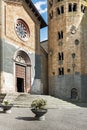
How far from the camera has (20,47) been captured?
130 feet

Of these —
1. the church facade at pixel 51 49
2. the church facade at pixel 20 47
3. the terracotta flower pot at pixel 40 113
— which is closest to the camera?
the terracotta flower pot at pixel 40 113

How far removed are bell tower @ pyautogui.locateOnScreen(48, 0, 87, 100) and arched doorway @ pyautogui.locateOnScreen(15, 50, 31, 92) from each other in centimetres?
447

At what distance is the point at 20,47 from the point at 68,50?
7.35 meters

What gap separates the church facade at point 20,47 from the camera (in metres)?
35.9

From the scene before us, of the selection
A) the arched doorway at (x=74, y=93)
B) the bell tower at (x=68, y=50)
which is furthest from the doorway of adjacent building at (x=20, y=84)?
the arched doorway at (x=74, y=93)

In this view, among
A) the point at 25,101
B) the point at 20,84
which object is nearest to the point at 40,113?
the point at 25,101

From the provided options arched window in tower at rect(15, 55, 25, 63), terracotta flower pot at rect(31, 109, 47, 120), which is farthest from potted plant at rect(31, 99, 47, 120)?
arched window in tower at rect(15, 55, 25, 63)

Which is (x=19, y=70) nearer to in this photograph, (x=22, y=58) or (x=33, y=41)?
(x=22, y=58)

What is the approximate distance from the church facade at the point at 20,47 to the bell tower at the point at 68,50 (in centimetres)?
218

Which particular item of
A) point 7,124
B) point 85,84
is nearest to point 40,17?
point 85,84

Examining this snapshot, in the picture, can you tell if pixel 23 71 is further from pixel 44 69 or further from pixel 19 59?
pixel 44 69

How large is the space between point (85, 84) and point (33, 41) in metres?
9.44

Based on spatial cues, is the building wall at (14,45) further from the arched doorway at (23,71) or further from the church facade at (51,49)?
the arched doorway at (23,71)

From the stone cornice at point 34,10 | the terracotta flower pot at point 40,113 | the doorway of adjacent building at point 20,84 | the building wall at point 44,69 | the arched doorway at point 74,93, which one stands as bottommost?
the terracotta flower pot at point 40,113
